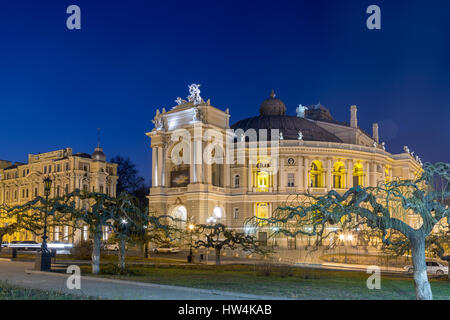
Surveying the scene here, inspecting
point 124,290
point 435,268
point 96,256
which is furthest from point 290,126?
point 124,290

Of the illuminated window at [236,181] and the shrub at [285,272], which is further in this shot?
the illuminated window at [236,181]

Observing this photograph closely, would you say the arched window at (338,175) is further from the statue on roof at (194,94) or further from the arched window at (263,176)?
the statue on roof at (194,94)

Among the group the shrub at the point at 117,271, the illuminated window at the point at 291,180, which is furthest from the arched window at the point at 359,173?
the shrub at the point at 117,271

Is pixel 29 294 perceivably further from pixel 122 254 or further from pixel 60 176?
pixel 60 176

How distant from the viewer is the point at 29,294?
18266mm

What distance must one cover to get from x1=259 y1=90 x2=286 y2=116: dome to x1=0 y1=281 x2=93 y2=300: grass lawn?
7848 centimetres

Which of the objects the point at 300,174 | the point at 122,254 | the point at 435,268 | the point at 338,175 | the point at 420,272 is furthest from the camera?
the point at 338,175

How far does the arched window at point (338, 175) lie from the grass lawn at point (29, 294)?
68150 millimetres

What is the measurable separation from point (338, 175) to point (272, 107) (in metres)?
19.7

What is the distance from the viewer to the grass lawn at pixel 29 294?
1719 centimetres

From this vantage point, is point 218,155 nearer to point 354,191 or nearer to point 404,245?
point 404,245

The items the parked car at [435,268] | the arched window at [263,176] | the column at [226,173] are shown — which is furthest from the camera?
the arched window at [263,176]

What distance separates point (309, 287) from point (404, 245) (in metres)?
8.27
